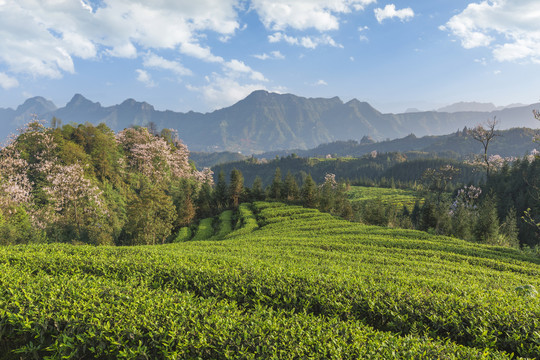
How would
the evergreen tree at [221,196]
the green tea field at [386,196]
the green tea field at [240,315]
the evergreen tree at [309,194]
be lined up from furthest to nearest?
the green tea field at [386,196] < the evergreen tree at [221,196] < the evergreen tree at [309,194] < the green tea field at [240,315]

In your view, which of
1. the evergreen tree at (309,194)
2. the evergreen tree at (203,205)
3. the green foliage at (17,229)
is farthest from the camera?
the evergreen tree at (203,205)

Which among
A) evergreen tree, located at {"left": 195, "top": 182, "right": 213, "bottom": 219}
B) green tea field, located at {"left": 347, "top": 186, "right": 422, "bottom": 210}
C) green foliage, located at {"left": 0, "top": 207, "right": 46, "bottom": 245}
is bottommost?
green tea field, located at {"left": 347, "top": 186, "right": 422, "bottom": 210}

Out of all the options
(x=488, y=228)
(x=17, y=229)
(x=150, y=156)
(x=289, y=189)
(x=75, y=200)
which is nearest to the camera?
(x=17, y=229)

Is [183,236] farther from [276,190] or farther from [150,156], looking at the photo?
[150,156]

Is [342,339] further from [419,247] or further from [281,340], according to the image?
[419,247]

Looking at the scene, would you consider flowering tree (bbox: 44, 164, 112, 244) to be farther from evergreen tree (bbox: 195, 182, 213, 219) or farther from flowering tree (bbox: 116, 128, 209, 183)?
evergreen tree (bbox: 195, 182, 213, 219)

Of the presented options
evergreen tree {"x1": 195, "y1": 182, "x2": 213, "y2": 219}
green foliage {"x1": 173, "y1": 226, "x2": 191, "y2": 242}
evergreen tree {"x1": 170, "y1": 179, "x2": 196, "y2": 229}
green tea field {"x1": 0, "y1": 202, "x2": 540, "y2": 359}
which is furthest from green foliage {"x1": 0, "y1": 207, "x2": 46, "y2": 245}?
evergreen tree {"x1": 195, "y1": 182, "x2": 213, "y2": 219}

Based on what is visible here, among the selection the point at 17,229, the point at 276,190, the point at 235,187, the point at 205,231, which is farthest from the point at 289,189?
the point at 17,229

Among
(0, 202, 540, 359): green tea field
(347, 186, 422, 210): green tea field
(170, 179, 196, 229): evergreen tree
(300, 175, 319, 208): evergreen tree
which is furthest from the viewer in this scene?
(347, 186, 422, 210): green tea field

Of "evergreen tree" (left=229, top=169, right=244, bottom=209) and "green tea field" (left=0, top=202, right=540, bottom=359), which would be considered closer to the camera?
"green tea field" (left=0, top=202, right=540, bottom=359)

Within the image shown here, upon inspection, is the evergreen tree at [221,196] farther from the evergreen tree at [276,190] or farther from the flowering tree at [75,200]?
the flowering tree at [75,200]

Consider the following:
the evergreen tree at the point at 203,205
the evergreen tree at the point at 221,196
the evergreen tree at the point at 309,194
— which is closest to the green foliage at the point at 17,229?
the evergreen tree at the point at 203,205

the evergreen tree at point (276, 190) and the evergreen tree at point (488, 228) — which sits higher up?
the evergreen tree at point (276, 190)

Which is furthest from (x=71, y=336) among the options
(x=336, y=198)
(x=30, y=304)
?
(x=336, y=198)
